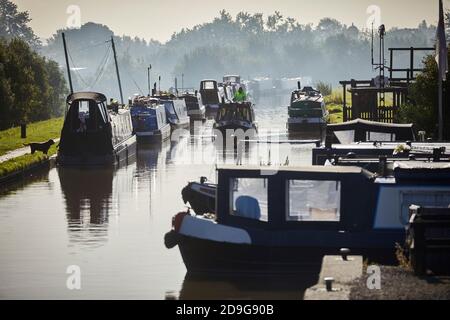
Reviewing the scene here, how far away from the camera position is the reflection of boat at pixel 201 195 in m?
36.0

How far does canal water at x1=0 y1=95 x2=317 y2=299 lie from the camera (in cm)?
2898

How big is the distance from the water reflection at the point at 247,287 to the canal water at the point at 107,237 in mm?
22

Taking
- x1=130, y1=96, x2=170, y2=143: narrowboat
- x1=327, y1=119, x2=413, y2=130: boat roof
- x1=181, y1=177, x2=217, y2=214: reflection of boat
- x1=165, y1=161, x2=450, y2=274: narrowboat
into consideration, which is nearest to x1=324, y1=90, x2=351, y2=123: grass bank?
x1=130, y1=96, x2=170, y2=143: narrowboat

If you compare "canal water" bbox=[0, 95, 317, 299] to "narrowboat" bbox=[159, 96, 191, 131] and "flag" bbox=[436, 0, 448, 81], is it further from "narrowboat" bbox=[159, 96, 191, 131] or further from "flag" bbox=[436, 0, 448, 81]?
"narrowboat" bbox=[159, 96, 191, 131]

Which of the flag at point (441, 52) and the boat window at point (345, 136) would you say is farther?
the flag at point (441, 52)

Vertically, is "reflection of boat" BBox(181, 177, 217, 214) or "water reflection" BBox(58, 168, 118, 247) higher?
"reflection of boat" BBox(181, 177, 217, 214)

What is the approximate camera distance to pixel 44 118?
111 m

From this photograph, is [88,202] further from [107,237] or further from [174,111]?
[174,111]

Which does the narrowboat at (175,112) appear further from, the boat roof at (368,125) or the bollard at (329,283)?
the bollard at (329,283)

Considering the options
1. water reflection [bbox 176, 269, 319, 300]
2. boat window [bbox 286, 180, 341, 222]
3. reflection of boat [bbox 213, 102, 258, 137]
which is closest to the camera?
water reflection [bbox 176, 269, 319, 300]

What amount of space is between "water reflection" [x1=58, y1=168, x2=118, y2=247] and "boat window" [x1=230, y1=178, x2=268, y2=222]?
294 inches

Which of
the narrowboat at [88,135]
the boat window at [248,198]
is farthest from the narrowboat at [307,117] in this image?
the boat window at [248,198]
